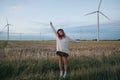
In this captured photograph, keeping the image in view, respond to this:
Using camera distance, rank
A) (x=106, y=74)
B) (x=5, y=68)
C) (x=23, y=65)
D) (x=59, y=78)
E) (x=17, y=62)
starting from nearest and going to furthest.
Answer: (x=59, y=78), (x=106, y=74), (x=5, y=68), (x=23, y=65), (x=17, y=62)

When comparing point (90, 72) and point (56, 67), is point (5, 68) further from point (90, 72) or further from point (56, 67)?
point (90, 72)

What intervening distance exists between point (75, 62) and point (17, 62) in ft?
10.6

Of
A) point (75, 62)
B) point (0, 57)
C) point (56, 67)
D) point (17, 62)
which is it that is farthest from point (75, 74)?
point (0, 57)

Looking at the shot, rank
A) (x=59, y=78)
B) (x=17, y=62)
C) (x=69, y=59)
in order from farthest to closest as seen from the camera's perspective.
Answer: (x=69, y=59)
(x=17, y=62)
(x=59, y=78)

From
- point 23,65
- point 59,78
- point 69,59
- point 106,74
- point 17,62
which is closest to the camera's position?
point 59,78

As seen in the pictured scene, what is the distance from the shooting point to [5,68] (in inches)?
373

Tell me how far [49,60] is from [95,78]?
3864mm

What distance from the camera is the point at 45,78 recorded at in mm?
7902

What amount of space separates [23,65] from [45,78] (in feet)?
8.36

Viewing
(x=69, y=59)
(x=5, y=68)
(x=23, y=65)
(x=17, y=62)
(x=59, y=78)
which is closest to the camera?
(x=59, y=78)

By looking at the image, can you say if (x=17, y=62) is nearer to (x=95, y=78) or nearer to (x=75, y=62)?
(x=75, y=62)

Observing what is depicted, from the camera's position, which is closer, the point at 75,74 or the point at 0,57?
the point at 75,74

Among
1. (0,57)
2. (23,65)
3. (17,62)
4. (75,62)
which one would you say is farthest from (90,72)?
(0,57)

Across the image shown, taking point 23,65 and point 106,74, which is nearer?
point 106,74
